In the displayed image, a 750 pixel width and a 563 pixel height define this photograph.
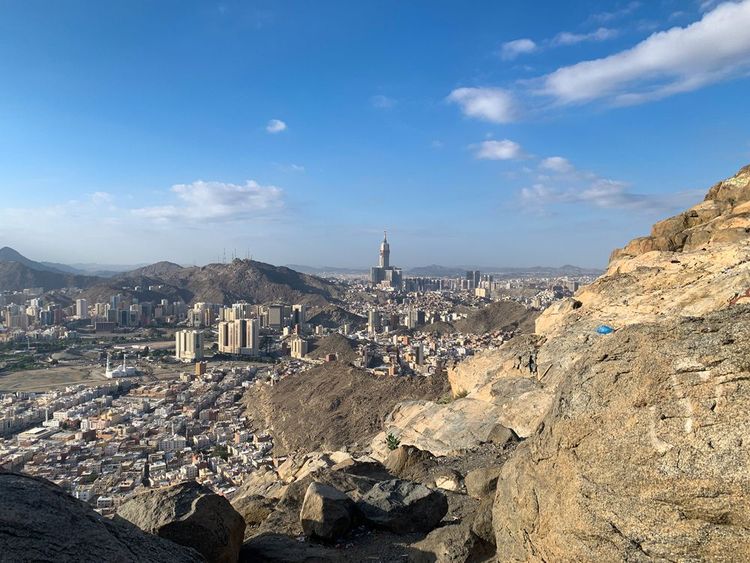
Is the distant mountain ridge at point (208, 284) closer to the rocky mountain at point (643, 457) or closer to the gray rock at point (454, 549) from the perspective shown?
the gray rock at point (454, 549)

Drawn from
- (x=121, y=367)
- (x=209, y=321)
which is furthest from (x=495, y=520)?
(x=209, y=321)

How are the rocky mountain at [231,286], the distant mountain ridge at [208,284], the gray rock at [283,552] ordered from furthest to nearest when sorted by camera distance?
the distant mountain ridge at [208,284] < the rocky mountain at [231,286] < the gray rock at [283,552]

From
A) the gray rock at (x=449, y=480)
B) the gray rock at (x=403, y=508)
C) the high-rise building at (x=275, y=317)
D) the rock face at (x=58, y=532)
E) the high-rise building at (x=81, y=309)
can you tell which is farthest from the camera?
the high-rise building at (x=81, y=309)

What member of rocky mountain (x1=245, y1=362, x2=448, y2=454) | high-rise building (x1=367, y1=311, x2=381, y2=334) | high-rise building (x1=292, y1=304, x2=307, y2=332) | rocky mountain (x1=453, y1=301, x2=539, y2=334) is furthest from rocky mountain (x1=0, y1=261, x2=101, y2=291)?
rocky mountain (x1=245, y1=362, x2=448, y2=454)

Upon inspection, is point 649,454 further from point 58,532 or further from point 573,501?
point 58,532

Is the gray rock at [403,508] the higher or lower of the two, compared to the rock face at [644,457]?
lower

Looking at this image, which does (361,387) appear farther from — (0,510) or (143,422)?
(0,510)

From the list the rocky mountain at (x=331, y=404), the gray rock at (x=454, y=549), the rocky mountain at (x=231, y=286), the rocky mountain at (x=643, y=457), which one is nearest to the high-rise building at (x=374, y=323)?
the rocky mountain at (x=231, y=286)
